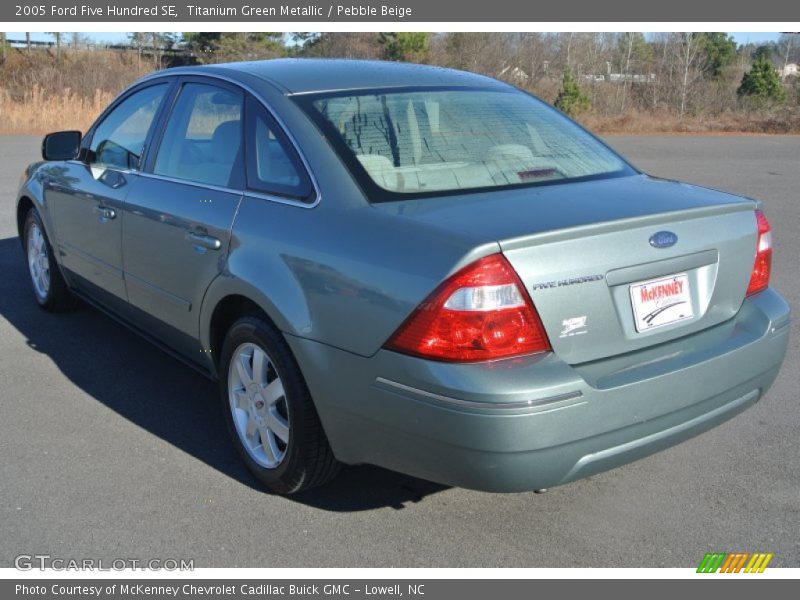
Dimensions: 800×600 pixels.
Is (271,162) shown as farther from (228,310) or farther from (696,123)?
(696,123)

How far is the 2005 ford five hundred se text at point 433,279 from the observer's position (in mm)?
2684

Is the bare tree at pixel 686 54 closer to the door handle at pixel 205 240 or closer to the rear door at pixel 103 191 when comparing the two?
the rear door at pixel 103 191

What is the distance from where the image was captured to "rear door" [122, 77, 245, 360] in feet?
12.2

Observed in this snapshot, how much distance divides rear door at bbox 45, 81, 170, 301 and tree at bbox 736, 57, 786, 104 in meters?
30.0

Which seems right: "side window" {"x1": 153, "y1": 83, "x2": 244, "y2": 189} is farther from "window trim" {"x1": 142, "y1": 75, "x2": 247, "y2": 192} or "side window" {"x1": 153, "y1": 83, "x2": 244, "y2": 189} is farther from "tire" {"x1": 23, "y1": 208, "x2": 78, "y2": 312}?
"tire" {"x1": 23, "y1": 208, "x2": 78, "y2": 312}

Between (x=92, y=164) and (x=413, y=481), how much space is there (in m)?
2.89

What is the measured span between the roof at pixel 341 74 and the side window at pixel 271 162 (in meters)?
0.18

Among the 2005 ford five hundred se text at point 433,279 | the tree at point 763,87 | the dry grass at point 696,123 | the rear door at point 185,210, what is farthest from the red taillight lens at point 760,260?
the tree at point 763,87

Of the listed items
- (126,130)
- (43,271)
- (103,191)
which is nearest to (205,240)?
(103,191)

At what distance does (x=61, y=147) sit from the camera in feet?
17.5

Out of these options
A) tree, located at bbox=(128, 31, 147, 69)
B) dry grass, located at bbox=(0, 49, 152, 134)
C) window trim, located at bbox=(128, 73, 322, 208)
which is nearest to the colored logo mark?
window trim, located at bbox=(128, 73, 322, 208)

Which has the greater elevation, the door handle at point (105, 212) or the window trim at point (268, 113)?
the window trim at point (268, 113)
